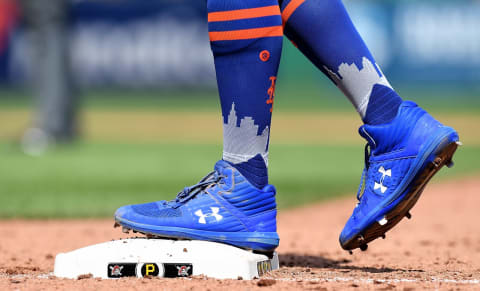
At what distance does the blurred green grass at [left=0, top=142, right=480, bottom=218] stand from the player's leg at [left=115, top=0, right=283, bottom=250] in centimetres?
251

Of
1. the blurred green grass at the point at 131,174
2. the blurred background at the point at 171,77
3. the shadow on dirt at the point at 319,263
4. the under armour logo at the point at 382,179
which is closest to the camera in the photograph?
the under armour logo at the point at 382,179

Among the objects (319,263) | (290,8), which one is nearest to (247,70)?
(290,8)

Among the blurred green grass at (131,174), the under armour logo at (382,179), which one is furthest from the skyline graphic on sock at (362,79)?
the blurred green grass at (131,174)

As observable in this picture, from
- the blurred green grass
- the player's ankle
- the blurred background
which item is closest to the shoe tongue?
the player's ankle

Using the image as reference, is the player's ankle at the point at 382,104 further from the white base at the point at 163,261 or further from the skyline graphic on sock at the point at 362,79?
the white base at the point at 163,261

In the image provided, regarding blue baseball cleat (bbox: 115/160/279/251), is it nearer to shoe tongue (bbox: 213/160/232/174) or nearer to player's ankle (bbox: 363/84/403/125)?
shoe tongue (bbox: 213/160/232/174)

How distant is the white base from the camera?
1836mm

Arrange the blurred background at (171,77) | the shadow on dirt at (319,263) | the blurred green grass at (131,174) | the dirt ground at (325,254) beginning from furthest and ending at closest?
the blurred background at (171,77), the blurred green grass at (131,174), the shadow on dirt at (319,263), the dirt ground at (325,254)

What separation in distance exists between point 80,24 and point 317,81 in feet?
18.1

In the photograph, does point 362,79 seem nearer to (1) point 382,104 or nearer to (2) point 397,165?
(1) point 382,104

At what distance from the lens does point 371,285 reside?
1754 mm

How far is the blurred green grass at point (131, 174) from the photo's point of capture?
4.88m

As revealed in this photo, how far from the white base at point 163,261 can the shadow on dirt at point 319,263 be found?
0.34 m

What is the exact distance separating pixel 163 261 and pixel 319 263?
625 mm
